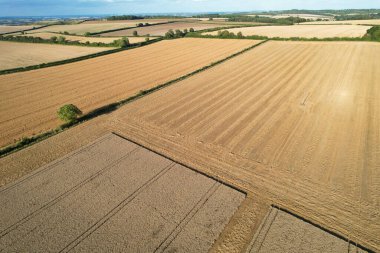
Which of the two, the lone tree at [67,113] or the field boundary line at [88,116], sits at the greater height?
the lone tree at [67,113]

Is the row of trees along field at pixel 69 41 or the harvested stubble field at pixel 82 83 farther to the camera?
the row of trees along field at pixel 69 41

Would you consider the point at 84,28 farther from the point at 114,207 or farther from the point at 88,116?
the point at 114,207

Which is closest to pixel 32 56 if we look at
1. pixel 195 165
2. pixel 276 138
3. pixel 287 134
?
pixel 195 165

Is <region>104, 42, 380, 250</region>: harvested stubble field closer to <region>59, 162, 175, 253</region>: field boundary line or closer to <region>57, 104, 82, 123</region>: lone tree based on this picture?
<region>59, 162, 175, 253</region>: field boundary line

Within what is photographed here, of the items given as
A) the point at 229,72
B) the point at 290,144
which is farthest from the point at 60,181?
the point at 229,72

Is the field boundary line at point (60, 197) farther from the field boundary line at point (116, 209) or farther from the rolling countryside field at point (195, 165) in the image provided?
the field boundary line at point (116, 209)

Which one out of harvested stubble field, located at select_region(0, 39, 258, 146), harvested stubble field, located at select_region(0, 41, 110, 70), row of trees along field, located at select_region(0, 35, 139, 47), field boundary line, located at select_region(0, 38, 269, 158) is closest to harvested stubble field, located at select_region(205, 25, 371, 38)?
harvested stubble field, located at select_region(0, 39, 258, 146)

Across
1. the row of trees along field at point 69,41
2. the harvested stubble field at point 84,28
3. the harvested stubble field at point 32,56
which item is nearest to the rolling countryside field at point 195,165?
the harvested stubble field at point 32,56

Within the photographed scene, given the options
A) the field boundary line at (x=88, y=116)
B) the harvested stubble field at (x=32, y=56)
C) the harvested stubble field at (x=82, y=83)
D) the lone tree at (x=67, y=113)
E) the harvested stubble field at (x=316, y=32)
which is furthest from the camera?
the harvested stubble field at (x=316, y=32)
